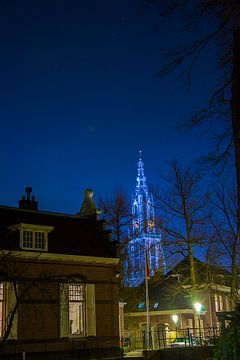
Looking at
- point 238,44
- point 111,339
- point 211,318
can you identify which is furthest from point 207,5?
point 211,318

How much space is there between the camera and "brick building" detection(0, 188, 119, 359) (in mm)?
23953

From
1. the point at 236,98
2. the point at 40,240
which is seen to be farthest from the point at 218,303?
the point at 236,98

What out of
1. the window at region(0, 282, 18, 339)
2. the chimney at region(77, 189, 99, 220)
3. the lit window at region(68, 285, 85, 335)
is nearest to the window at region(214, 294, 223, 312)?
the chimney at region(77, 189, 99, 220)

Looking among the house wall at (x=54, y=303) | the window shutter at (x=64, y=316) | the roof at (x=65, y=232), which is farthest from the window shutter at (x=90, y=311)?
the roof at (x=65, y=232)

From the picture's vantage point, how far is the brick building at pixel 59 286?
24.0m

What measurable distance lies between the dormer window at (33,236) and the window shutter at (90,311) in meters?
3.43

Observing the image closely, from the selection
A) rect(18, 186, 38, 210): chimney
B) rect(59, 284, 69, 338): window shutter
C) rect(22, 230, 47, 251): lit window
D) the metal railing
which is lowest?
the metal railing

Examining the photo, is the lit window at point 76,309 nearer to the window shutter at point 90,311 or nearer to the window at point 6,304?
the window shutter at point 90,311

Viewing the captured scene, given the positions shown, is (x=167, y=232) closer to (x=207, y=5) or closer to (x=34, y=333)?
(x=34, y=333)

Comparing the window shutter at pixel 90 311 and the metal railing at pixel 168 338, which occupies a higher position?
the window shutter at pixel 90 311

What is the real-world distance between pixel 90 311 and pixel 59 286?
2991 mm

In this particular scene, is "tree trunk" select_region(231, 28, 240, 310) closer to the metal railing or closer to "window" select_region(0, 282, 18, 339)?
the metal railing

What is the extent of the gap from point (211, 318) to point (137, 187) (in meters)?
76.1

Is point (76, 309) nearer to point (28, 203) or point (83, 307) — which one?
point (83, 307)
